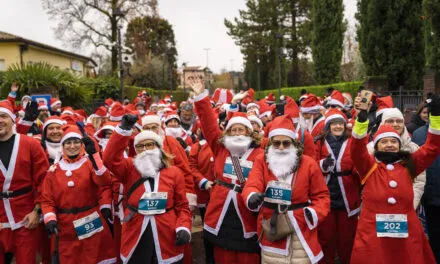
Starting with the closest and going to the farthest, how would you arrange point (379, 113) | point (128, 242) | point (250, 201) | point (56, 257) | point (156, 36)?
point (250, 201) < point (128, 242) < point (56, 257) < point (379, 113) < point (156, 36)

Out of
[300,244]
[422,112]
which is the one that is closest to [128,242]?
[300,244]

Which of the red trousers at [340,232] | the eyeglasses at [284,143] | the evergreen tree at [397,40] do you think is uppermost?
the evergreen tree at [397,40]

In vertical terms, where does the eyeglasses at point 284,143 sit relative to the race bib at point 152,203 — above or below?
above

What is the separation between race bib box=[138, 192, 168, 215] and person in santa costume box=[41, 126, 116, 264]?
660 mm

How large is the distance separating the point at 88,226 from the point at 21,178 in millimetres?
895

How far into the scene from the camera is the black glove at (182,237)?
13.0ft

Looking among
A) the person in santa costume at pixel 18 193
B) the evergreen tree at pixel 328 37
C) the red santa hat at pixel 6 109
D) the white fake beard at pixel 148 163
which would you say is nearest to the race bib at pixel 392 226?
the white fake beard at pixel 148 163

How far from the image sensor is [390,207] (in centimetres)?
390

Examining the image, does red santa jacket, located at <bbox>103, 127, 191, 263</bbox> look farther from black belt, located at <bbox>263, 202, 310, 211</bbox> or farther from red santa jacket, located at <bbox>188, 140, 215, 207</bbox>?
red santa jacket, located at <bbox>188, 140, 215, 207</bbox>

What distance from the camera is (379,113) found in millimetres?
5652

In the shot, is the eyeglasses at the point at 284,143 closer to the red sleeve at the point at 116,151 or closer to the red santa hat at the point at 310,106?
the red sleeve at the point at 116,151

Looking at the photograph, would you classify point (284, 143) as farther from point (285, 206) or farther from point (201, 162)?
point (201, 162)

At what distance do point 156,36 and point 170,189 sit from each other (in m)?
62.0

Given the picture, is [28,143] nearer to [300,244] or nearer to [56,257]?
[56,257]
